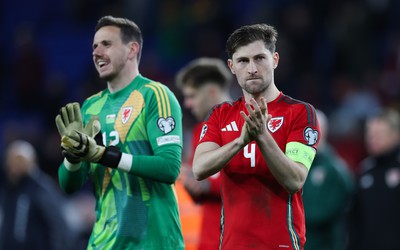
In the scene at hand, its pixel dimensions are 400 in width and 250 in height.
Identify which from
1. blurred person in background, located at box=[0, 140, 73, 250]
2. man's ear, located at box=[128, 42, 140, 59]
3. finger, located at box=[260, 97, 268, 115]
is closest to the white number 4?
finger, located at box=[260, 97, 268, 115]

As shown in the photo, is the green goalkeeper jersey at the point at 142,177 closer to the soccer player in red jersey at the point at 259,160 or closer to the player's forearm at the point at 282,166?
the soccer player in red jersey at the point at 259,160

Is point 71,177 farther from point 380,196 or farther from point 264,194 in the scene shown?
point 380,196

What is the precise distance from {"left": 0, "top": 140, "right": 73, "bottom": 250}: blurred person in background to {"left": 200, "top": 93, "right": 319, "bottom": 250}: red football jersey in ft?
19.6

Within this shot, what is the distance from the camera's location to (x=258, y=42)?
5199 millimetres

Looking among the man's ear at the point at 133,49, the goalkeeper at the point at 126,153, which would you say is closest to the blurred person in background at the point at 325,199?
the man's ear at the point at 133,49

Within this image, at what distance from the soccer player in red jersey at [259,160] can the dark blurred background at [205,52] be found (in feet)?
29.1

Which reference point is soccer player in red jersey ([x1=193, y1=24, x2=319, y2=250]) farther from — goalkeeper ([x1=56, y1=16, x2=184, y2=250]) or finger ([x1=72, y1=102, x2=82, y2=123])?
→ finger ([x1=72, y1=102, x2=82, y2=123])

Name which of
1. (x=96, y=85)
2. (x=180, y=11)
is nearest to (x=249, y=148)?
(x=96, y=85)

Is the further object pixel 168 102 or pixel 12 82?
pixel 12 82

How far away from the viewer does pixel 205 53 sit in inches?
623

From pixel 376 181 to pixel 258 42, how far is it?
4581mm

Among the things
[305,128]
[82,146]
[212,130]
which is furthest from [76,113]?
[305,128]

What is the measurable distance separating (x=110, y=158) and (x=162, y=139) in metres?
0.39

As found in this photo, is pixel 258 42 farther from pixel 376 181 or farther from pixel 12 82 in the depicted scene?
pixel 12 82
